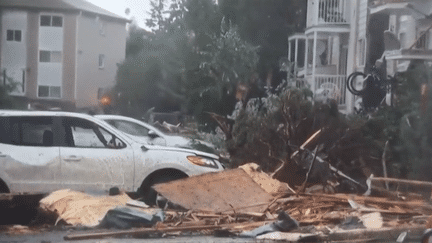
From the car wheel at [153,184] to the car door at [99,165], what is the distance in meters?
0.27

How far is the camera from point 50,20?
1941cm

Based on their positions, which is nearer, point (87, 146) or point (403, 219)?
point (403, 219)

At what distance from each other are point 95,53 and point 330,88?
17.5ft

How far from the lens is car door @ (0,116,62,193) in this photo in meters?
11.9

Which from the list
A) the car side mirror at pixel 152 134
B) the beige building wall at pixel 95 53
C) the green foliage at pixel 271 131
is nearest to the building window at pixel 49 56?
the beige building wall at pixel 95 53

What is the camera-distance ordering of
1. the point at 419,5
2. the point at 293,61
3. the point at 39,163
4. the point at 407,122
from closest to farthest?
the point at 39,163 < the point at 407,122 < the point at 419,5 < the point at 293,61

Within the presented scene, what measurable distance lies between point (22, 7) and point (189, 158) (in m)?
8.99

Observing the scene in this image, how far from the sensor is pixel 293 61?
18.2 m

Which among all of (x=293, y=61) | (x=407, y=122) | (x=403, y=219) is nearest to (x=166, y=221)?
(x=403, y=219)

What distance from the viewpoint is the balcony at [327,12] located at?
720 inches

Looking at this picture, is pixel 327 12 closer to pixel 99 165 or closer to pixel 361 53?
pixel 361 53

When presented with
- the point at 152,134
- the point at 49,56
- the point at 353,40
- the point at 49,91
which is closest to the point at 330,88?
the point at 353,40

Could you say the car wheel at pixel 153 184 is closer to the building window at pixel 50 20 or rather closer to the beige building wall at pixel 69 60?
the beige building wall at pixel 69 60

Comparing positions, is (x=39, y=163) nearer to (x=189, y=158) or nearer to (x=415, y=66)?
(x=189, y=158)
